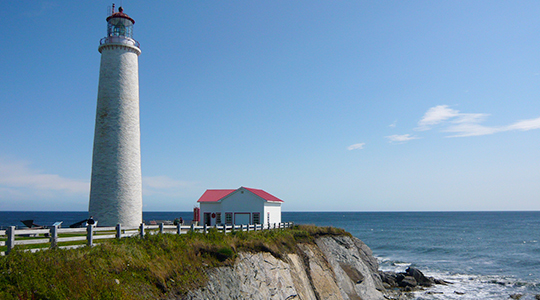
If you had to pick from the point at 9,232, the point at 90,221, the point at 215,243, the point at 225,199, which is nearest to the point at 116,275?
the point at 9,232

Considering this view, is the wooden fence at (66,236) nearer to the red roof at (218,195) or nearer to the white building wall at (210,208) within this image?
the red roof at (218,195)

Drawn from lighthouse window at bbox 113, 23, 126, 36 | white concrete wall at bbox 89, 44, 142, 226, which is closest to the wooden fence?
white concrete wall at bbox 89, 44, 142, 226

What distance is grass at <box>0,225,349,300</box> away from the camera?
10.9m

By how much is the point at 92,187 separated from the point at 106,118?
471 cm

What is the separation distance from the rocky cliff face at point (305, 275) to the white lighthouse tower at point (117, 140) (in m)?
9.64

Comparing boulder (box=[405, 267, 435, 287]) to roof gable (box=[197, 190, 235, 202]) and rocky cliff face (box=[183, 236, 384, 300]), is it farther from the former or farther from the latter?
roof gable (box=[197, 190, 235, 202])

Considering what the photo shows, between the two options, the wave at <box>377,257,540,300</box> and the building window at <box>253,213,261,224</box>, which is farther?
the building window at <box>253,213,261,224</box>

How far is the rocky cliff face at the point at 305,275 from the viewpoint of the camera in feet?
60.6

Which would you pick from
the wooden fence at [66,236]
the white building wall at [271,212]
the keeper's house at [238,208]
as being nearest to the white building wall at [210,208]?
the keeper's house at [238,208]

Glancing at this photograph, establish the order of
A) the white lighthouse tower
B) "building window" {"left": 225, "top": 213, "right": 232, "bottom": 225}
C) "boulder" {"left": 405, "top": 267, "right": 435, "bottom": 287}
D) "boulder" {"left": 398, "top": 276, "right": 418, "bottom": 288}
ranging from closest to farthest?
the white lighthouse tower, "building window" {"left": 225, "top": 213, "right": 232, "bottom": 225}, "boulder" {"left": 398, "top": 276, "right": 418, "bottom": 288}, "boulder" {"left": 405, "top": 267, "right": 435, "bottom": 287}

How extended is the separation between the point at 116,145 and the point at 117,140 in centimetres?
34

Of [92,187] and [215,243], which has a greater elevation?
[92,187]

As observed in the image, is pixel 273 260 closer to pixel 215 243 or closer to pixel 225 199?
pixel 215 243

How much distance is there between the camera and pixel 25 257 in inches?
470
